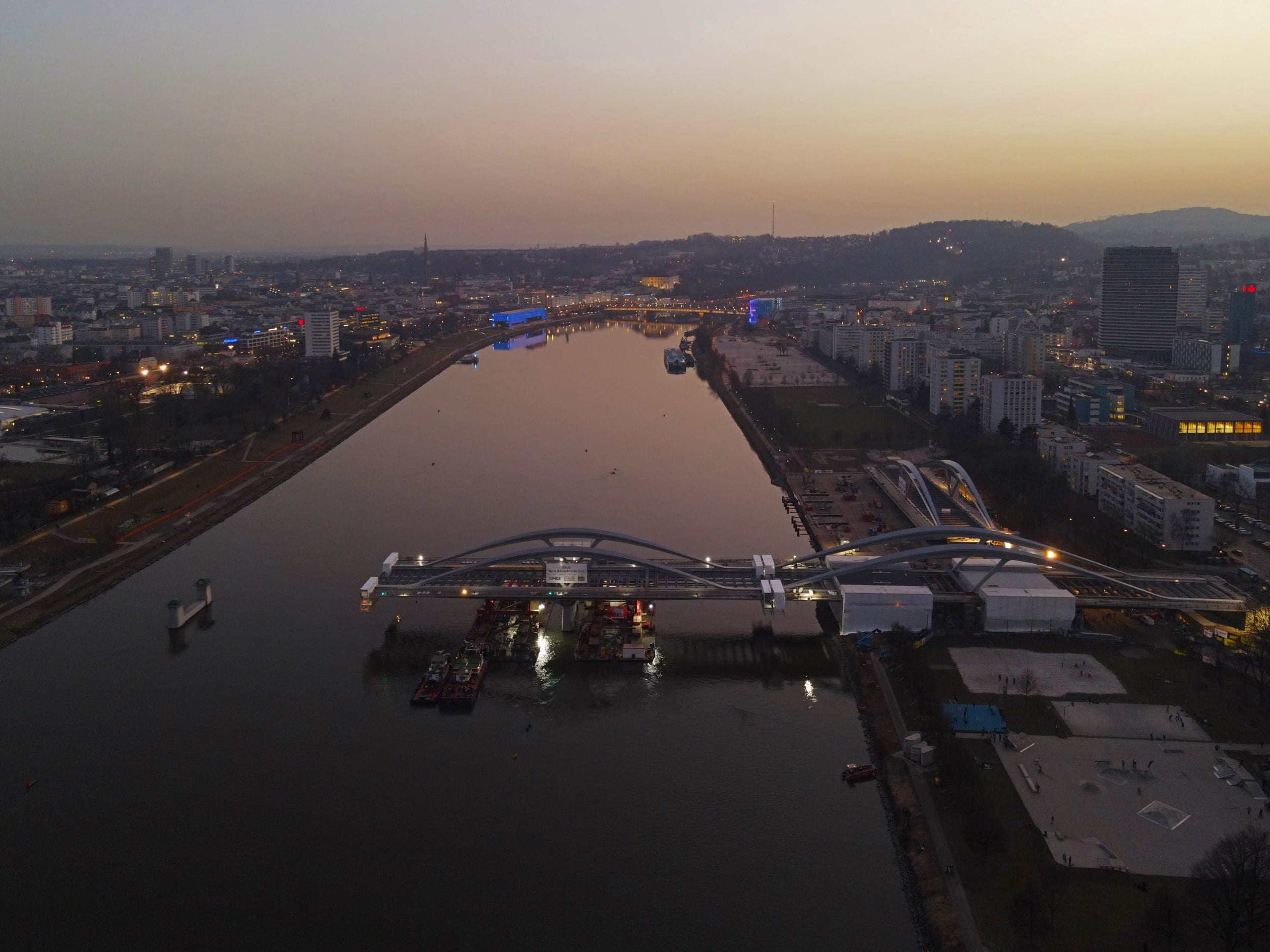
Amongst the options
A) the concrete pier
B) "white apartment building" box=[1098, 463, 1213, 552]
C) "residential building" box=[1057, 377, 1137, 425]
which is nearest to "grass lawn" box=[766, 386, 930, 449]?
"residential building" box=[1057, 377, 1137, 425]

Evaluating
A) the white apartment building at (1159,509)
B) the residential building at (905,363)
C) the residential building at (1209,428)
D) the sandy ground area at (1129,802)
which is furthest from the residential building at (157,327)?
the sandy ground area at (1129,802)

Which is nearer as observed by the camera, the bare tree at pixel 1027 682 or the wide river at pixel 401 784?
the wide river at pixel 401 784

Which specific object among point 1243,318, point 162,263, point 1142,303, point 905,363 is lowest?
point 905,363

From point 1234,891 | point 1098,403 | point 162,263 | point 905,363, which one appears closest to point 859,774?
point 1234,891

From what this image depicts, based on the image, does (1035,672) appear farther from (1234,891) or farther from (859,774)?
(1234,891)

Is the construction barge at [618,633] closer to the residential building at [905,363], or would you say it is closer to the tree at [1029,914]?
the tree at [1029,914]

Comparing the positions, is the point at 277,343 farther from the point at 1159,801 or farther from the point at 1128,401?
the point at 1159,801

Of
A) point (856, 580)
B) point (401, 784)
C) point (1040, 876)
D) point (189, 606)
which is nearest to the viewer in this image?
point (1040, 876)

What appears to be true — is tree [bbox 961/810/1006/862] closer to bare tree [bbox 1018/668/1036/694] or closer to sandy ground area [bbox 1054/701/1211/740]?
sandy ground area [bbox 1054/701/1211/740]
